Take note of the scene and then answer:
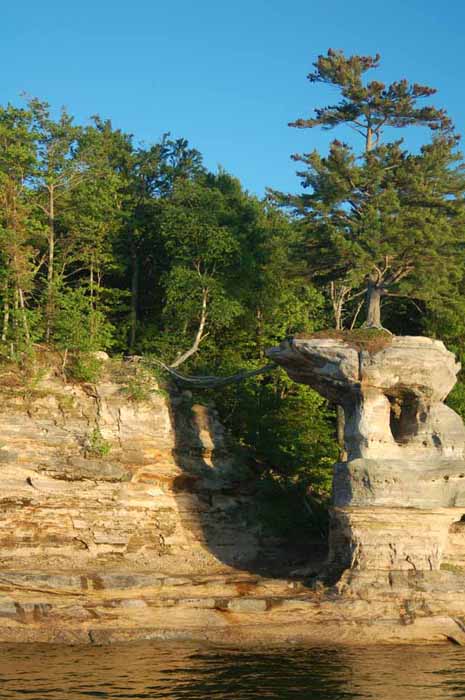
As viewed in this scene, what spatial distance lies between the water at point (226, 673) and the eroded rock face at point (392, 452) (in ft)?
11.0

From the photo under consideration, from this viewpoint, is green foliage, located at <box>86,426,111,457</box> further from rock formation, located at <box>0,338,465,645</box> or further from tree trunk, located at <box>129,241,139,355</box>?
tree trunk, located at <box>129,241,139,355</box>

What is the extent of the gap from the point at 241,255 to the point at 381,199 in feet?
24.2

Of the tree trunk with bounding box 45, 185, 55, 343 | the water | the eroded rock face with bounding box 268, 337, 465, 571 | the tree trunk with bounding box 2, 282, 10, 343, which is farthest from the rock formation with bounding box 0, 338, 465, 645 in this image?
the tree trunk with bounding box 45, 185, 55, 343

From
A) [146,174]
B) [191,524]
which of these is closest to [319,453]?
[191,524]

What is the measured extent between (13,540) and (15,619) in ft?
13.6

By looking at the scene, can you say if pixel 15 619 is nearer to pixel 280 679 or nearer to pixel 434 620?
pixel 280 679

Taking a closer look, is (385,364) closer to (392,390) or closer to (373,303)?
(392,390)

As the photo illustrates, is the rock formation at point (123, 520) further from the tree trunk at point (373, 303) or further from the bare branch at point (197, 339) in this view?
the tree trunk at point (373, 303)

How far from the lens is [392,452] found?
25.6 metres

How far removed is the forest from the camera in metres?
28.5

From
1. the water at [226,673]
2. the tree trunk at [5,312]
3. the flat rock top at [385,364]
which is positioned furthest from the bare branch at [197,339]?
the water at [226,673]

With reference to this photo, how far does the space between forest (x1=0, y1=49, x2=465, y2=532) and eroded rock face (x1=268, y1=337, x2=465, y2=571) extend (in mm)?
1612

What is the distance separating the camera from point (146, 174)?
130 ft

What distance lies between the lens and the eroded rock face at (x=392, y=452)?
24641mm
